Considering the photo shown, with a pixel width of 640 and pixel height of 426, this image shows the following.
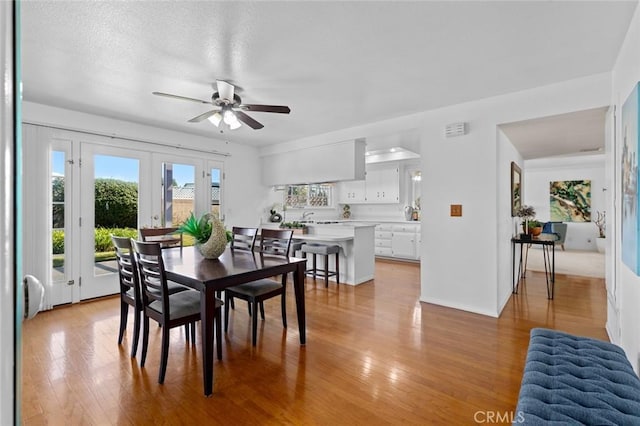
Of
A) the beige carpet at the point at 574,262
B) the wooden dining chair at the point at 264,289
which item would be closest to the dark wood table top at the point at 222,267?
the wooden dining chair at the point at 264,289

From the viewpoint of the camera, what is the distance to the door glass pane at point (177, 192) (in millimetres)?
4758

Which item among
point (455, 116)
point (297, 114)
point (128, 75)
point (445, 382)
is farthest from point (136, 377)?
point (455, 116)

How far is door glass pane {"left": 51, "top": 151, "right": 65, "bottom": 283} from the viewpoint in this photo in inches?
150

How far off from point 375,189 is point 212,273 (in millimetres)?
5984

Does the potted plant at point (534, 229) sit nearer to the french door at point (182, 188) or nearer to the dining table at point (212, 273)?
the dining table at point (212, 273)

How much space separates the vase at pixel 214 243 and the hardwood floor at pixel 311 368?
80cm

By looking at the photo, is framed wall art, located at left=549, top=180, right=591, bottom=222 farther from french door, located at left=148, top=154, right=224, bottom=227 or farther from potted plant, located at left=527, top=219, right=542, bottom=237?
french door, located at left=148, top=154, right=224, bottom=227

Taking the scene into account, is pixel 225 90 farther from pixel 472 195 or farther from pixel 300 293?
pixel 472 195

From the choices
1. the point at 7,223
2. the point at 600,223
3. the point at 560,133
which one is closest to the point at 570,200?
the point at 600,223

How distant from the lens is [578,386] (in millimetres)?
1320

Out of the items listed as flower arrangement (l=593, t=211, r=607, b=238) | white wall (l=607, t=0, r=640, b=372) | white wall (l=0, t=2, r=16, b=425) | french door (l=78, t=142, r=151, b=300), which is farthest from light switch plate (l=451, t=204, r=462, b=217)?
flower arrangement (l=593, t=211, r=607, b=238)

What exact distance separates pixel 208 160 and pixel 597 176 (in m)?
9.41

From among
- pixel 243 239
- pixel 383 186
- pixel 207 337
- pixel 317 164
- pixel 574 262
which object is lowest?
pixel 574 262

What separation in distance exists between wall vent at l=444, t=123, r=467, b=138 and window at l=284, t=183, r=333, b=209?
369 cm
